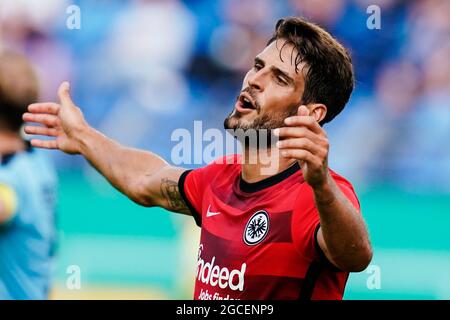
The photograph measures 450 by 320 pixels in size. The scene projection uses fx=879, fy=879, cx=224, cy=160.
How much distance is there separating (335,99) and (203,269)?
104 centimetres

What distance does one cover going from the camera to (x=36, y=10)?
22.4 feet

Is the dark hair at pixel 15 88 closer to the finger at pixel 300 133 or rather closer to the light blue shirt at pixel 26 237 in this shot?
the light blue shirt at pixel 26 237

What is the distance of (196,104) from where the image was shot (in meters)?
6.81

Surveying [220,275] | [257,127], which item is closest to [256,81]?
[257,127]

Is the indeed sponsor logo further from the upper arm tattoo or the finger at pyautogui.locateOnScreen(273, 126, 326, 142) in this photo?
the finger at pyautogui.locateOnScreen(273, 126, 326, 142)

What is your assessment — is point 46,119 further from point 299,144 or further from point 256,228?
point 299,144

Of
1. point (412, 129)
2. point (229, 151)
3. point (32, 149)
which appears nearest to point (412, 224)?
point (412, 129)

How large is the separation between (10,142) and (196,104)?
1.57m

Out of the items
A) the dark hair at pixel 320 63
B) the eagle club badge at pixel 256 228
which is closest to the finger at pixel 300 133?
the eagle club badge at pixel 256 228

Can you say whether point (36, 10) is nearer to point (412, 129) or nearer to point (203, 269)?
point (412, 129)

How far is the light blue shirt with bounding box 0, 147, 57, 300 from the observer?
5762mm

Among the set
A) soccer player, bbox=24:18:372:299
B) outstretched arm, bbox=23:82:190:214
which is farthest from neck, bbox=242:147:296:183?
outstretched arm, bbox=23:82:190:214
